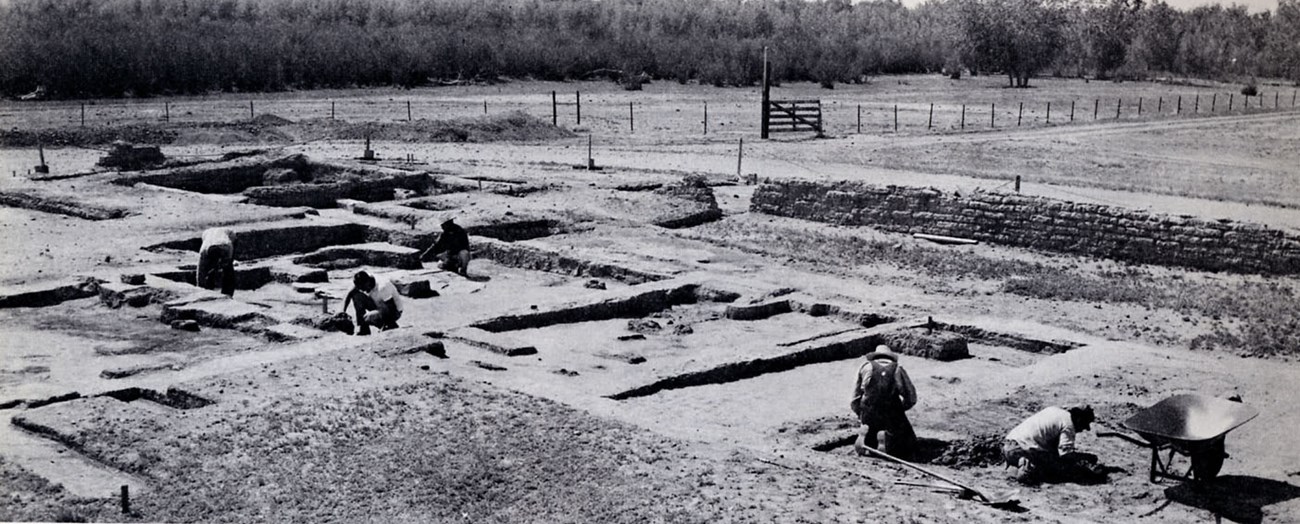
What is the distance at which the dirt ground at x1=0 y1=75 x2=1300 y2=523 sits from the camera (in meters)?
9.42

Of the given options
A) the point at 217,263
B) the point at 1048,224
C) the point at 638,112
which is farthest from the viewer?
the point at 638,112

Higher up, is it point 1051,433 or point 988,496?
point 1051,433

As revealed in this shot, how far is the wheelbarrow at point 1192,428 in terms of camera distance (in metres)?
9.52

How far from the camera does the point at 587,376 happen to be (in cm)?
1331

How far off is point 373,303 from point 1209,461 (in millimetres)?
8434

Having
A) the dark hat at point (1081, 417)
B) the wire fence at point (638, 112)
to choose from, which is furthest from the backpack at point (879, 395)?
the wire fence at point (638, 112)

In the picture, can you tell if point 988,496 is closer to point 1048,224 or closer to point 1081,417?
point 1081,417

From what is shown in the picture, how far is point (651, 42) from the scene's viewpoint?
64125 mm

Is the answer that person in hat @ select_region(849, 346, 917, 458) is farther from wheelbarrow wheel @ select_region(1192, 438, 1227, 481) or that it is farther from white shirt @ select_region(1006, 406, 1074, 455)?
wheelbarrow wheel @ select_region(1192, 438, 1227, 481)

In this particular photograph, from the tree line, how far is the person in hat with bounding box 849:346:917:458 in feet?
37.1

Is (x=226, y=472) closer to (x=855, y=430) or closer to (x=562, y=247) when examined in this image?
(x=855, y=430)

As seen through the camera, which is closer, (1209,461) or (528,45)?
(1209,461)

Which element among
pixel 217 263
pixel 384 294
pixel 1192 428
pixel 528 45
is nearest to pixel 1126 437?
pixel 1192 428

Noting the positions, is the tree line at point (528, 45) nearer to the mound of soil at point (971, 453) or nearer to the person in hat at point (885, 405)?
the mound of soil at point (971, 453)
